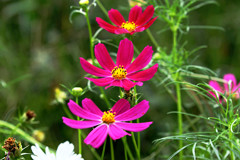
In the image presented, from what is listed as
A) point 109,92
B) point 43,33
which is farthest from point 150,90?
point 43,33

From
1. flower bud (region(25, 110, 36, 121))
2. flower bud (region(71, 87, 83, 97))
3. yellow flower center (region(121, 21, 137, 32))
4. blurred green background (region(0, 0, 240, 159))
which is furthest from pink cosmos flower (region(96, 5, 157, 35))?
blurred green background (region(0, 0, 240, 159))

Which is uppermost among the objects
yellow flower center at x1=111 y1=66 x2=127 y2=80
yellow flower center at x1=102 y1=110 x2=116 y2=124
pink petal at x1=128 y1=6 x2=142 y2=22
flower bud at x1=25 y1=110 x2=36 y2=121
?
pink petal at x1=128 y1=6 x2=142 y2=22

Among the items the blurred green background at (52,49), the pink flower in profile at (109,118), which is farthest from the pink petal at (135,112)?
the blurred green background at (52,49)

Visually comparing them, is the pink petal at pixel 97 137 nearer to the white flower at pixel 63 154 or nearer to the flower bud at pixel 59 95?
the white flower at pixel 63 154

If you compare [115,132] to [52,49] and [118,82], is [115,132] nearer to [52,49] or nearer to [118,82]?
[118,82]

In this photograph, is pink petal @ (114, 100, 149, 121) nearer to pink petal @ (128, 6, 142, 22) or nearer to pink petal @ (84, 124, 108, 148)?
pink petal @ (84, 124, 108, 148)

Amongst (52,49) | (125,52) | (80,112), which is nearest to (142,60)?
(125,52)
